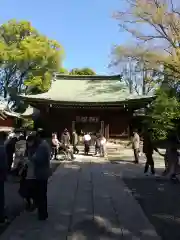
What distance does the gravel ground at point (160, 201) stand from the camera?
5820 mm

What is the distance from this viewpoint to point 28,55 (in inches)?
1441

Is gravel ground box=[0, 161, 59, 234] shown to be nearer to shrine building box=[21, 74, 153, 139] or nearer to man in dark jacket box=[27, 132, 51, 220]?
man in dark jacket box=[27, 132, 51, 220]

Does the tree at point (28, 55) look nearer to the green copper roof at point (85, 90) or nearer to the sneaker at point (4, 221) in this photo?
the green copper roof at point (85, 90)

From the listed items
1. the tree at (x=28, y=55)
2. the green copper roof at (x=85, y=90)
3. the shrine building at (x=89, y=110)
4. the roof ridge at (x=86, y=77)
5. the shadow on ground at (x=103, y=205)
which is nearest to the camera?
the shadow on ground at (x=103, y=205)

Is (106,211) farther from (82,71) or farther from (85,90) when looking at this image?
(82,71)

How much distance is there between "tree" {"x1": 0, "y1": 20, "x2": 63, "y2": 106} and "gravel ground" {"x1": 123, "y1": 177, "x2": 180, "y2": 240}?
2789 cm

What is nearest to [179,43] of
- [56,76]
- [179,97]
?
[179,97]

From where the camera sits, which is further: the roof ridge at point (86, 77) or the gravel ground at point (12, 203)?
the roof ridge at point (86, 77)

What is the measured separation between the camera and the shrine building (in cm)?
2408

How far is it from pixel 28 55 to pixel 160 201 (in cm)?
3113

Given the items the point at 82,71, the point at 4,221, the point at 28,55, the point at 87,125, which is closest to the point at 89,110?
the point at 87,125

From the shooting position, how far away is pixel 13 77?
41875 mm

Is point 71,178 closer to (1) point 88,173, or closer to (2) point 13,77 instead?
(1) point 88,173

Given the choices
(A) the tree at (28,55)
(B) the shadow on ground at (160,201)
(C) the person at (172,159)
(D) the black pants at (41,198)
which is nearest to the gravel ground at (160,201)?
(B) the shadow on ground at (160,201)
